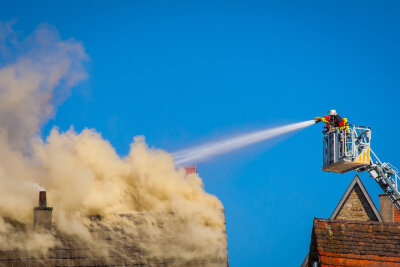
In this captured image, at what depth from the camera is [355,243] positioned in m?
29.2

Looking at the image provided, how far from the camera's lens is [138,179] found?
111 feet

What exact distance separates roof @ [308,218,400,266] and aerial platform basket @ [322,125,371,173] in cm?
985

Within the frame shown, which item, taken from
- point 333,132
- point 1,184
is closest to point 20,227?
point 1,184

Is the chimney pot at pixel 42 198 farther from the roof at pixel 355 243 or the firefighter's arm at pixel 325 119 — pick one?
the firefighter's arm at pixel 325 119

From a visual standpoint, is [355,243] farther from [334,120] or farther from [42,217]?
[334,120]

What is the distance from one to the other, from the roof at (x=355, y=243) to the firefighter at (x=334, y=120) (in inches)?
420

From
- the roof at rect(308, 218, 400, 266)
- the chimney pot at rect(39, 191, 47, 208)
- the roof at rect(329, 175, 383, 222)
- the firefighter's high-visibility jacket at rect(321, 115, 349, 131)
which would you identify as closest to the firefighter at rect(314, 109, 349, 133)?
the firefighter's high-visibility jacket at rect(321, 115, 349, 131)

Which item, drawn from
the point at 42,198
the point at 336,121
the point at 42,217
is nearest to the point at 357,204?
the point at 336,121

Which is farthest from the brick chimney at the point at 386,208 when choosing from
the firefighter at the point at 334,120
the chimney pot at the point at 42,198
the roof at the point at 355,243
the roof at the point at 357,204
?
the chimney pot at the point at 42,198

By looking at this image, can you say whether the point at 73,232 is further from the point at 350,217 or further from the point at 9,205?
the point at 350,217

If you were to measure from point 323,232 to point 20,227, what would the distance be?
963 centimetres

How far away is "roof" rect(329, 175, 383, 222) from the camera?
4084cm

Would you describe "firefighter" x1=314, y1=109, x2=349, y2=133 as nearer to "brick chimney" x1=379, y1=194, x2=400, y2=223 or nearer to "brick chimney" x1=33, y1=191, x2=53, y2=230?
"brick chimney" x1=379, y1=194, x2=400, y2=223

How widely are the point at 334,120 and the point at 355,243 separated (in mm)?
11548
